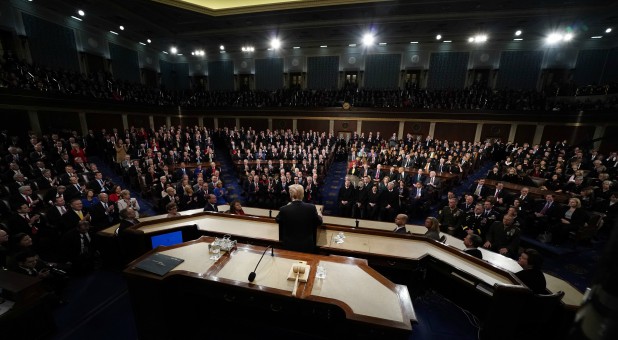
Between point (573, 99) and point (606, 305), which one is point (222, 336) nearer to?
point (606, 305)

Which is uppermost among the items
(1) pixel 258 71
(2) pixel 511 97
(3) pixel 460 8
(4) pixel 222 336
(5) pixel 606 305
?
(3) pixel 460 8

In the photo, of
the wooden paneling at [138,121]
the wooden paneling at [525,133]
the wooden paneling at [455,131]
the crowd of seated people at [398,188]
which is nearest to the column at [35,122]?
the wooden paneling at [138,121]

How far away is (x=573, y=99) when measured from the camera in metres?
15.8

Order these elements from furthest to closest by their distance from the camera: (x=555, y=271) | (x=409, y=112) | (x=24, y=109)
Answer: (x=409, y=112)
(x=24, y=109)
(x=555, y=271)

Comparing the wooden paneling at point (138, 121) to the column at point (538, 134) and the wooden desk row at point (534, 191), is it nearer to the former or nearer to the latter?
the wooden desk row at point (534, 191)

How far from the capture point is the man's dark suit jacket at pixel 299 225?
3262 mm

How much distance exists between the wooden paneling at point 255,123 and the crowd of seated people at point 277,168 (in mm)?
3846

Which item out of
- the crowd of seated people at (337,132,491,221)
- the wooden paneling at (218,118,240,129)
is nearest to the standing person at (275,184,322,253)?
the crowd of seated people at (337,132,491,221)

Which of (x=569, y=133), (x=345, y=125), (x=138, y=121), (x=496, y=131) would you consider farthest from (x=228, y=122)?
(x=569, y=133)

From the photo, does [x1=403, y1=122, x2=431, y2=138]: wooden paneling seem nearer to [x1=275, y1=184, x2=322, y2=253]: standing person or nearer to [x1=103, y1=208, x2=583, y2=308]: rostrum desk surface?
[x1=103, y1=208, x2=583, y2=308]: rostrum desk surface

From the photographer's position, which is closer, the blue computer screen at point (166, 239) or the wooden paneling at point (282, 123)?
the blue computer screen at point (166, 239)

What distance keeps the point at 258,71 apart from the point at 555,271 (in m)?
22.7

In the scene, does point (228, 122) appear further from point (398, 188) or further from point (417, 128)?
point (398, 188)

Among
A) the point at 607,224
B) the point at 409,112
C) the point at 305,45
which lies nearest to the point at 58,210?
the point at 607,224
